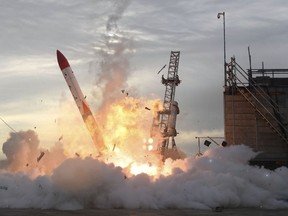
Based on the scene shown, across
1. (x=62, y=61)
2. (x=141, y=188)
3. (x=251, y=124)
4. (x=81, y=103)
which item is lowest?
(x=141, y=188)

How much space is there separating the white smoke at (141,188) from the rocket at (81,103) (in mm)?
8208

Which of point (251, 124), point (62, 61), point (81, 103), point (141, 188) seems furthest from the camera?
point (251, 124)

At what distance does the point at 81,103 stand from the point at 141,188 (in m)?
16.1

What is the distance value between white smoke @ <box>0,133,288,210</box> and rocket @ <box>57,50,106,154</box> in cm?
821

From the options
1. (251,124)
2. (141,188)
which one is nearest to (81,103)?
(141,188)

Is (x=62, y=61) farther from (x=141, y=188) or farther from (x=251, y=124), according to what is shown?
(x=251, y=124)

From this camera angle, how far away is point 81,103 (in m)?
57.3

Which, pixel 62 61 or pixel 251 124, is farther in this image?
pixel 251 124

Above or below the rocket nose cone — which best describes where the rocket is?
below

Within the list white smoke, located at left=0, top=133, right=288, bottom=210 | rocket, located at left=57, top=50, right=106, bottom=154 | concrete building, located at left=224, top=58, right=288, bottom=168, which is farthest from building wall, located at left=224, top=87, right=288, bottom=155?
rocket, located at left=57, top=50, right=106, bottom=154

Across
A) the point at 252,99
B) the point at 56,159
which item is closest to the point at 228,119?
the point at 252,99

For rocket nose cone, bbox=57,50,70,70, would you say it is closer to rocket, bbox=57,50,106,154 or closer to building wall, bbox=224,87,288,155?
rocket, bbox=57,50,106,154

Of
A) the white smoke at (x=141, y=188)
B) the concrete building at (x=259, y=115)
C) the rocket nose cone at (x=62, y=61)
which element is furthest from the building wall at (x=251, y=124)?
the rocket nose cone at (x=62, y=61)

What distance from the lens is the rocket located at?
56844mm
